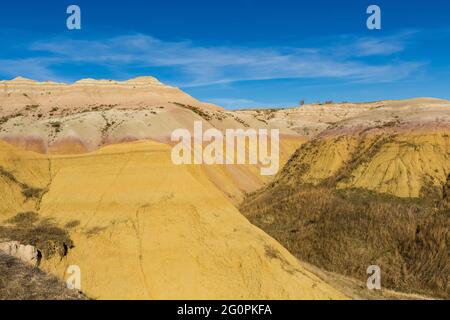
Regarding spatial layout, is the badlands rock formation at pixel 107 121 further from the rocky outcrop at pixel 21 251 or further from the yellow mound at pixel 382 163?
the rocky outcrop at pixel 21 251

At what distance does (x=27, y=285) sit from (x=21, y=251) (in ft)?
15.0

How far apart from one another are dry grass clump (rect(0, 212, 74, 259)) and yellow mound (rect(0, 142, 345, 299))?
51 cm

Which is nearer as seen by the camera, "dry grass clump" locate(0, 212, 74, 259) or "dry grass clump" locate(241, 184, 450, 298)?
"dry grass clump" locate(0, 212, 74, 259)

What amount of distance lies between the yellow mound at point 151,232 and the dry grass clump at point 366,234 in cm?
938

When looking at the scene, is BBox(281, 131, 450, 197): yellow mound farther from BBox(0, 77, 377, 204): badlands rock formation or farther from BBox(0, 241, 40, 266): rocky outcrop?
BBox(0, 241, 40, 266): rocky outcrop

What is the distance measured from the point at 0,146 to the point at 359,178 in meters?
31.4

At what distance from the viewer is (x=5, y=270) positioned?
16.9 m

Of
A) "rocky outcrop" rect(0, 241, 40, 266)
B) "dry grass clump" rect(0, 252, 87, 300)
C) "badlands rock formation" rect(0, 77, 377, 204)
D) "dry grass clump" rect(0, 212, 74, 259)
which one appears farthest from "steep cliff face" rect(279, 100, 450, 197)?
"dry grass clump" rect(0, 252, 87, 300)

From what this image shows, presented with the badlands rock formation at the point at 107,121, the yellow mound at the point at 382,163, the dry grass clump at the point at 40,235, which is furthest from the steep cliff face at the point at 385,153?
the dry grass clump at the point at 40,235

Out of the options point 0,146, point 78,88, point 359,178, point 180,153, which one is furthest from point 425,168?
point 78,88

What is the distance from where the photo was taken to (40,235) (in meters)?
21.8

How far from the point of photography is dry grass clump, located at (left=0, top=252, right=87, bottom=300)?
15102 millimetres

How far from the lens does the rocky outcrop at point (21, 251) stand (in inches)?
780

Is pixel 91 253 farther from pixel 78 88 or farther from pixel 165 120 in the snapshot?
pixel 78 88
